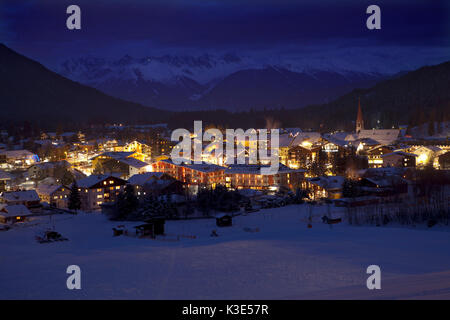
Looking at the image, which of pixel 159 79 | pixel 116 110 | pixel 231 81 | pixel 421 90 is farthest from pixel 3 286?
pixel 159 79

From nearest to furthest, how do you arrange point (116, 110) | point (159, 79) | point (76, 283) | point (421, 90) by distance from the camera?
point (76, 283) → point (421, 90) → point (116, 110) → point (159, 79)

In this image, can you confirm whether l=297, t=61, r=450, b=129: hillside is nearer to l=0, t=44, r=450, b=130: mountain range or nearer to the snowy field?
l=0, t=44, r=450, b=130: mountain range

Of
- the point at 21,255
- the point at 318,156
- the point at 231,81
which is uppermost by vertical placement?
the point at 231,81

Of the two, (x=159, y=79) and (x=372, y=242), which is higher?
(x=159, y=79)

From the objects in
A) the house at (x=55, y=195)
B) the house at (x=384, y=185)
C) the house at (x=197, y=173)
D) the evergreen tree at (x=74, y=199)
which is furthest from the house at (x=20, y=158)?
the house at (x=384, y=185)

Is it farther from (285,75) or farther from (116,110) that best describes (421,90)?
(285,75)

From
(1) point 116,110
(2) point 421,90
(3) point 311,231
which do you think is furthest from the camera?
(1) point 116,110

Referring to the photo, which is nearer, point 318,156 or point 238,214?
point 238,214

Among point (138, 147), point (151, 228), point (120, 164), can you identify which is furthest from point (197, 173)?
point (138, 147)
